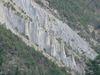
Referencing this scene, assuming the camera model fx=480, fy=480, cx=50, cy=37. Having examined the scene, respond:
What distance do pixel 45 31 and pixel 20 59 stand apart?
45.4ft

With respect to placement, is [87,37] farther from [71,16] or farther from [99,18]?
[99,18]

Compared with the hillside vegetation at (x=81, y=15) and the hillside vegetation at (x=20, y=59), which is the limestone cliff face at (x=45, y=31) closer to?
the hillside vegetation at (x=20, y=59)

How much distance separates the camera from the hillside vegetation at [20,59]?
5109cm

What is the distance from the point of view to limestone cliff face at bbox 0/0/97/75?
62656 mm

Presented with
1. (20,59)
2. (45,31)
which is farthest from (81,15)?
(20,59)

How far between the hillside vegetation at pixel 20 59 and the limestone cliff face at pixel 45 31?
3.85 meters

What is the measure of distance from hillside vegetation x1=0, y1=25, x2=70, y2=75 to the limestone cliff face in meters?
3.85

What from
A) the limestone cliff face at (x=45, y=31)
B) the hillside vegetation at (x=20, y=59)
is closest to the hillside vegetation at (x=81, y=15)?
the limestone cliff face at (x=45, y=31)

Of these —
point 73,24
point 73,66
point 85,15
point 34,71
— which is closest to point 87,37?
point 73,24

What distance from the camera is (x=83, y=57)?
73062 millimetres

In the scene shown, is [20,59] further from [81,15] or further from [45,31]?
[81,15]

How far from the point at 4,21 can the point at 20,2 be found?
8809mm

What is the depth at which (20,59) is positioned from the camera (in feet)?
178

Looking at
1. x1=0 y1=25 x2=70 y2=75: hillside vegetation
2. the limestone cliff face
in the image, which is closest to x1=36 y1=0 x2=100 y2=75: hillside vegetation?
the limestone cliff face
